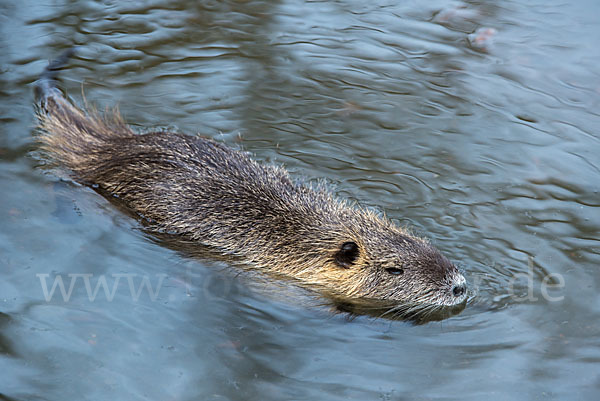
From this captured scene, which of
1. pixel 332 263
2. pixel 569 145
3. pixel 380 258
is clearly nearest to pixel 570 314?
pixel 380 258

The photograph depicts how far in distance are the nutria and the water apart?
Result: 0.19 m

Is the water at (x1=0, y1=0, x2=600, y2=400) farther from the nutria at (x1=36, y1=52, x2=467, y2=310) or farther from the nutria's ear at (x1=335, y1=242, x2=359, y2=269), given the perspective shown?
the nutria's ear at (x1=335, y1=242, x2=359, y2=269)


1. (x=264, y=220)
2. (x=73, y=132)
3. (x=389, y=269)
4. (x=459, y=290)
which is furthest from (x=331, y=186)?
(x=73, y=132)

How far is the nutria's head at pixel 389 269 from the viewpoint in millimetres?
4355

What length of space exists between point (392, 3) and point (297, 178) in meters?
3.81

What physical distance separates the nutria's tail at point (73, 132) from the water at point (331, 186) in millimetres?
182

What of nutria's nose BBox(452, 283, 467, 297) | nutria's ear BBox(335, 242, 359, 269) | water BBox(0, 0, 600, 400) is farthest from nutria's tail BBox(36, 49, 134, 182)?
nutria's nose BBox(452, 283, 467, 297)

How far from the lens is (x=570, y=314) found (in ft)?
14.3

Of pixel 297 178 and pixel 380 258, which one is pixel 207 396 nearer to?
pixel 380 258

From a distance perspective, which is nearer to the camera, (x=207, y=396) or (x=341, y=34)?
(x=207, y=396)

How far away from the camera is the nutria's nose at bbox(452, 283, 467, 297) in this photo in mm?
4312

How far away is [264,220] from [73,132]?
5.81 ft

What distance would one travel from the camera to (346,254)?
15.1 ft

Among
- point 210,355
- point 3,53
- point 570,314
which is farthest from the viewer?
point 3,53
